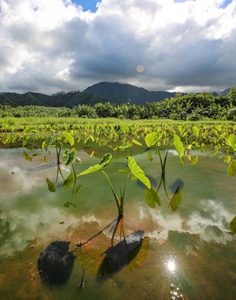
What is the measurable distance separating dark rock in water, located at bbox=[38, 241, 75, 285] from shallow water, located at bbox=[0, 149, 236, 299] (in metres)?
0.04

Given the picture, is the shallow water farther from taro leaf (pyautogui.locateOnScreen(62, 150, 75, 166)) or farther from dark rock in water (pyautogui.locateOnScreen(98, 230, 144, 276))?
taro leaf (pyautogui.locateOnScreen(62, 150, 75, 166))

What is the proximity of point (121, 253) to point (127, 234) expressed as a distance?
0.85 feet

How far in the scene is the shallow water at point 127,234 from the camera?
1300mm

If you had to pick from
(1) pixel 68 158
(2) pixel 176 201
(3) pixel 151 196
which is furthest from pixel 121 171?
(1) pixel 68 158

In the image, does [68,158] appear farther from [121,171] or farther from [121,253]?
[121,253]

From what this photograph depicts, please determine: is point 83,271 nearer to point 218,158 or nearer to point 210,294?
point 210,294

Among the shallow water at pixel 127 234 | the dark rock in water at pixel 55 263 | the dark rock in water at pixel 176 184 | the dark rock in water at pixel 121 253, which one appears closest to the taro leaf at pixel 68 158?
the shallow water at pixel 127 234

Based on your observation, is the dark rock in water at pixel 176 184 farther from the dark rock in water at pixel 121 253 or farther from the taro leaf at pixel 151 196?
the dark rock in water at pixel 121 253

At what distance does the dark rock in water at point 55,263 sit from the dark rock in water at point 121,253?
232 millimetres

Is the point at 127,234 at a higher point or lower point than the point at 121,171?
lower

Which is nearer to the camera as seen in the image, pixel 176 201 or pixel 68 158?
pixel 176 201

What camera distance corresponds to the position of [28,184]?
10.1 feet

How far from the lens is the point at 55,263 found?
59.1 inches

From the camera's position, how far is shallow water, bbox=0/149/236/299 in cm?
→ 130
